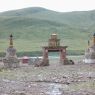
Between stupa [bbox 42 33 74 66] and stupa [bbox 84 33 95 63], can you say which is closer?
stupa [bbox 42 33 74 66]

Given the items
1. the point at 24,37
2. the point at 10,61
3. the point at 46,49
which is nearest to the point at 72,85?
the point at 10,61

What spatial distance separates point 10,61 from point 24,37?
133 metres

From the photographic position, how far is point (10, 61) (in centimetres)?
5528

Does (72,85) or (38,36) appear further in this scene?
(38,36)

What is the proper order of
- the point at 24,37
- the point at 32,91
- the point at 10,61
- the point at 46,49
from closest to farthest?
the point at 32,91
the point at 10,61
the point at 46,49
the point at 24,37

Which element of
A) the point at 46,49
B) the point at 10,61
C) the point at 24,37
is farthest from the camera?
the point at 24,37

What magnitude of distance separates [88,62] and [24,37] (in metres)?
126

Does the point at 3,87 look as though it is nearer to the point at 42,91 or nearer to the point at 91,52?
the point at 42,91

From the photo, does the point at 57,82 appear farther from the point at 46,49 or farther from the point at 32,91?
the point at 46,49

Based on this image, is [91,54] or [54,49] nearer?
[54,49]

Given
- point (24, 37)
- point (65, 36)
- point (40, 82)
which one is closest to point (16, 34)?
point (24, 37)

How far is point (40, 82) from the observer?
35125 millimetres

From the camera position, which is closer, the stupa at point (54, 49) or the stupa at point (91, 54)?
the stupa at point (54, 49)

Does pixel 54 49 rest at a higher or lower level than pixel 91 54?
higher
